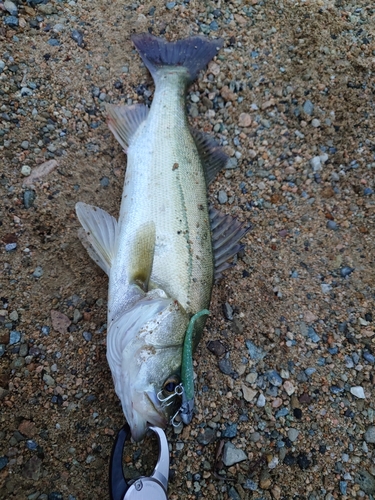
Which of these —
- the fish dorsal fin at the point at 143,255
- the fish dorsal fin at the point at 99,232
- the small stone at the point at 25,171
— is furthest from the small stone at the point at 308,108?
the small stone at the point at 25,171

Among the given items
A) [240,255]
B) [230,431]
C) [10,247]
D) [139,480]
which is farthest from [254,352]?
[10,247]

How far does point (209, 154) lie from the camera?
3.32 metres

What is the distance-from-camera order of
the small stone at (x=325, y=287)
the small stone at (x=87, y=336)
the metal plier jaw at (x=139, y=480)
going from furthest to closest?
the small stone at (x=325, y=287) < the small stone at (x=87, y=336) < the metal plier jaw at (x=139, y=480)

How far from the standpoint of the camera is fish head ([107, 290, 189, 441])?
2238mm

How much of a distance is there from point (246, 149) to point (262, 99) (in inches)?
22.9

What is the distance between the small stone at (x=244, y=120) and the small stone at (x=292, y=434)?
2.64 meters

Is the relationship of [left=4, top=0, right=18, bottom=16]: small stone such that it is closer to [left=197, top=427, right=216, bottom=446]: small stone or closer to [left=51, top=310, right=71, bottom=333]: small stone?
[left=51, top=310, right=71, bottom=333]: small stone

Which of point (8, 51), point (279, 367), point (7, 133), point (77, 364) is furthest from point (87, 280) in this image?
point (8, 51)

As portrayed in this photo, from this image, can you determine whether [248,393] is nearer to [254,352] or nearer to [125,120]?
[254,352]

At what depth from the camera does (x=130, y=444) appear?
2564 millimetres

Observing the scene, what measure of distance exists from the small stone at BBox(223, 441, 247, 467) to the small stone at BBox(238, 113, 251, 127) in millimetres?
2724

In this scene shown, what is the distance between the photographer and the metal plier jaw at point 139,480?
2.15 m

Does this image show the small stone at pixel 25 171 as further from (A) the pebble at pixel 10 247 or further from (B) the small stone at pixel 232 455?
(B) the small stone at pixel 232 455

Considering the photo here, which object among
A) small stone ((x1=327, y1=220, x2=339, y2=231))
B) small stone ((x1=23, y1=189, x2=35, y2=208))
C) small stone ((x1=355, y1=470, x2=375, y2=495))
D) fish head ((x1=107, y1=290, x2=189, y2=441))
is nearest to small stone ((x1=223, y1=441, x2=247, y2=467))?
fish head ((x1=107, y1=290, x2=189, y2=441))
